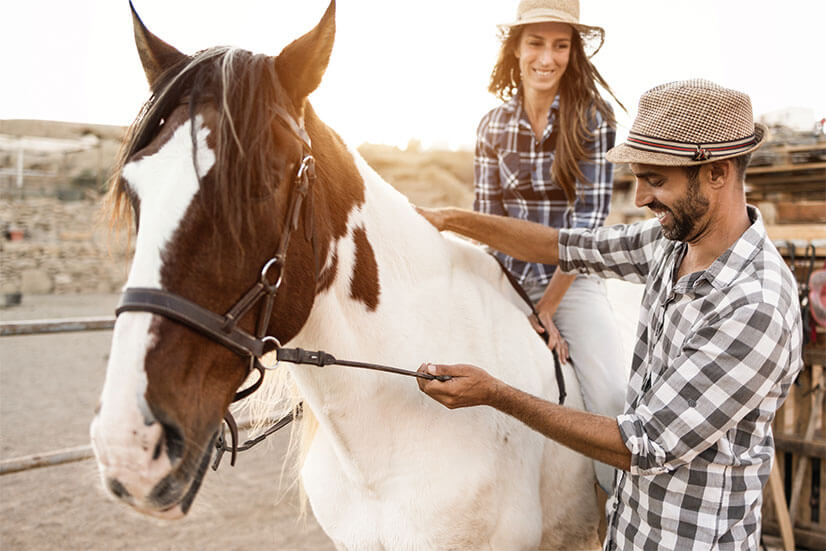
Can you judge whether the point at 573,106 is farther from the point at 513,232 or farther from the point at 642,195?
the point at 642,195

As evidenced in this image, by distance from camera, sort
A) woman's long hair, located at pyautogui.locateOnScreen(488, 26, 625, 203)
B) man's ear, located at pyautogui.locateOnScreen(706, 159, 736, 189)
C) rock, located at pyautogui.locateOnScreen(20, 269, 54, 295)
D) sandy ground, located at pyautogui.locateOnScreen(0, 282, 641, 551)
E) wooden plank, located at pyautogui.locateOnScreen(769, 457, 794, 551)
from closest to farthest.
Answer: man's ear, located at pyautogui.locateOnScreen(706, 159, 736, 189) < woman's long hair, located at pyautogui.locateOnScreen(488, 26, 625, 203) < wooden plank, located at pyautogui.locateOnScreen(769, 457, 794, 551) < sandy ground, located at pyautogui.locateOnScreen(0, 282, 641, 551) < rock, located at pyautogui.locateOnScreen(20, 269, 54, 295)

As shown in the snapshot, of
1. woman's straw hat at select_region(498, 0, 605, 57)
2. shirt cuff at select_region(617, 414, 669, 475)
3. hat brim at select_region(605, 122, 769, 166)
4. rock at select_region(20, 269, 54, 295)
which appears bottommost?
rock at select_region(20, 269, 54, 295)

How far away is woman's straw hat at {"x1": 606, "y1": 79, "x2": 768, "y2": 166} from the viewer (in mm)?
1568

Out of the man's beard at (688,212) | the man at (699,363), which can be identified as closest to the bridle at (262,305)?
the man at (699,363)

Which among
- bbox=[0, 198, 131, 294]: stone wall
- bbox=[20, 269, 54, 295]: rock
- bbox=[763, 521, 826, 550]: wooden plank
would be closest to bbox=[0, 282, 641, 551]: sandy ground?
bbox=[763, 521, 826, 550]: wooden plank

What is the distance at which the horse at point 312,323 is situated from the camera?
115 cm

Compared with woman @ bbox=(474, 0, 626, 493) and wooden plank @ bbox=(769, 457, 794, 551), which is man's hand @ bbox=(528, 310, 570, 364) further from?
wooden plank @ bbox=(769, 457, 794, 551)

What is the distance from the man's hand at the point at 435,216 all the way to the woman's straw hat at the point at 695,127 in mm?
730

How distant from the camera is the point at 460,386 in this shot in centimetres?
155

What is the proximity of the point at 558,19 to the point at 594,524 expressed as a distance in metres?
1.99

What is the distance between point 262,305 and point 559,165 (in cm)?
148

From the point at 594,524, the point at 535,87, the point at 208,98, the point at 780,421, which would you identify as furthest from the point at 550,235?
the point at 780,421

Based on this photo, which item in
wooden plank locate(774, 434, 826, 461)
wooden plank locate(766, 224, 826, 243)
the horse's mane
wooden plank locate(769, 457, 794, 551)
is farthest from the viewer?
wooden plank locate(766, 224, 826, 243)

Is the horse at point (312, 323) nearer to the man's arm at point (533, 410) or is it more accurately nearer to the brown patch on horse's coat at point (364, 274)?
the brown patch on horse's coat at point (364, 274)
